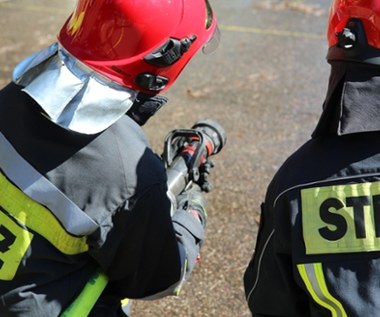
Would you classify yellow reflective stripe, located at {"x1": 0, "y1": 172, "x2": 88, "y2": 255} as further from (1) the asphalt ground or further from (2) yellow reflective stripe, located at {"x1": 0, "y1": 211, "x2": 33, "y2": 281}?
(1) the asphalt ground

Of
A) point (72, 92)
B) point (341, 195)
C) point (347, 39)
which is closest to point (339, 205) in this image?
point (341, 195)

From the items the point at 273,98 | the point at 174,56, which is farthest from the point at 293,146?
the point at 174,56

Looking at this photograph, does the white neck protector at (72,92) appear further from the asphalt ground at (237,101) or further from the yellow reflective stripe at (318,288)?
the asphalt ground at (237,101)

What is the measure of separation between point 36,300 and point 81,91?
766 millimetres

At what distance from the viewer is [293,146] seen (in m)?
5.66

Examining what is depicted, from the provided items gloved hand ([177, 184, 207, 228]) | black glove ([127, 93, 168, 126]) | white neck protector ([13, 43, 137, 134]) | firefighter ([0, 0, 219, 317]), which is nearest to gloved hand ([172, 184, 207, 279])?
gloved hand ([177, 184, 207, 228])

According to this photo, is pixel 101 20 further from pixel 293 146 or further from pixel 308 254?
pixel 293 146

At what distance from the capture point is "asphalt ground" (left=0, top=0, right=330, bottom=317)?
13.7 feet

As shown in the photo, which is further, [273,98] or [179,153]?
[273,98]

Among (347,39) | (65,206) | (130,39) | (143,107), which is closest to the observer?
(347,39)

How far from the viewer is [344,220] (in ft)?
6.97

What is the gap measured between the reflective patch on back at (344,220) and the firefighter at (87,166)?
662mm

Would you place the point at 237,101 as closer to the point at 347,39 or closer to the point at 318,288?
the point at 347,39

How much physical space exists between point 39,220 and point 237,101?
13.8 ft
